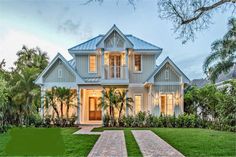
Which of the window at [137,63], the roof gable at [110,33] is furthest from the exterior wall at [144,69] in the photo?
the roof gable at [110,33]

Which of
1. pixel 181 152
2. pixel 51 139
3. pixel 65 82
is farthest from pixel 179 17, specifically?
pixel 65 82

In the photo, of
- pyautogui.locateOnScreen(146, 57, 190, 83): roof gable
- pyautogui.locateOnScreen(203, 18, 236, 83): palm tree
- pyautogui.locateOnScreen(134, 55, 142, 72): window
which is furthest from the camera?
pyautogui.locateOnScreen(134, 55, 142, 72): window

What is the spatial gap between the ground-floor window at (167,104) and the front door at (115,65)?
378cm

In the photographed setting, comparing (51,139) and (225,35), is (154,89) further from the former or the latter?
(51,139)

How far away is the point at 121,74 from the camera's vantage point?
22.4 metres

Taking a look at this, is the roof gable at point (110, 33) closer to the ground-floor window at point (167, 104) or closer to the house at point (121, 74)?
the house at point (121, 74)

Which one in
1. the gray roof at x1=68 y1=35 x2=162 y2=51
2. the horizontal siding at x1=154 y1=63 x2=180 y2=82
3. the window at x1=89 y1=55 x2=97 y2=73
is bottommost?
the horizontal siding at x1=154 y1=63 x2=180 y2=82

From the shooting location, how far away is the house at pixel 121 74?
22.0m

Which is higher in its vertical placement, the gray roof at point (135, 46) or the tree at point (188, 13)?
the gray roof at point (135, 46)

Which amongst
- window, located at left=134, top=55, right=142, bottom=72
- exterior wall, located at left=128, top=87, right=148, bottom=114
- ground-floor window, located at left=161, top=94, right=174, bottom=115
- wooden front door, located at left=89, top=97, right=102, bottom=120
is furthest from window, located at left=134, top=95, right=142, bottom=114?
wooden front door, located at left=89, top=97, right=102, bottom=120

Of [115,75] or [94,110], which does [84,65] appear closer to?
[115,75]

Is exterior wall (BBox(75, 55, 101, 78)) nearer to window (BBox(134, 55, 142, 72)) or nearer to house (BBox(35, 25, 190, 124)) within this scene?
house (BBox(35, 25, 190, 124))

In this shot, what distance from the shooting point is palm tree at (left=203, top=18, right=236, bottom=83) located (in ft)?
58.7

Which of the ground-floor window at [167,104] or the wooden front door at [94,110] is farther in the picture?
the wooden front door at [94,110]
